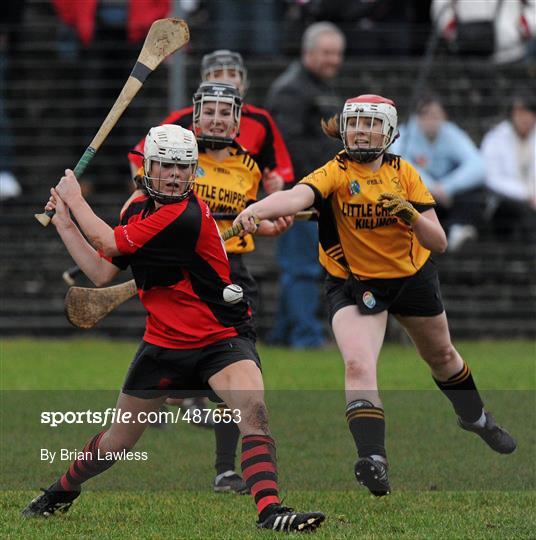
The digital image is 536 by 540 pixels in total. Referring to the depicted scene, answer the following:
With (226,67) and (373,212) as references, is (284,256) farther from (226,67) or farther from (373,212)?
(373,212)

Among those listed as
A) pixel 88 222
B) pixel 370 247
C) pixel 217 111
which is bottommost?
pixel 370 247

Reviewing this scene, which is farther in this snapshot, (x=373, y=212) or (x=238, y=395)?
(x=373, y=212)

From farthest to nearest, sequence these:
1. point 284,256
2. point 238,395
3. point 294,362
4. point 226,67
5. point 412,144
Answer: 1. point 412,144
2. point 284,256
3. point 294,362
4. point 226,67
5. point 238,395

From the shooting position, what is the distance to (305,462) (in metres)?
7.14

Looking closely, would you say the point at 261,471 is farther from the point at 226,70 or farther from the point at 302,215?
the point at 226,70

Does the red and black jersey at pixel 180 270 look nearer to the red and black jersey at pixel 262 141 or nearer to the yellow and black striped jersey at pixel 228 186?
the yellow and black striped jersey at pixel 228 186


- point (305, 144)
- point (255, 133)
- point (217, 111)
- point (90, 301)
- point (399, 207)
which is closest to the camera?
point (399, 207)

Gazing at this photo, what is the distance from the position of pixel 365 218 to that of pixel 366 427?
103 centimetres

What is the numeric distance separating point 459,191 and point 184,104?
8.71 ft

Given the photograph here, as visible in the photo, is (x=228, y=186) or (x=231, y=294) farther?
(x=228, y=186)

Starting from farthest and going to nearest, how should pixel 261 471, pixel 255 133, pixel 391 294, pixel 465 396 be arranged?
pixel 255 133, pixel 465 396, pixel 391 294, pixel 261 471

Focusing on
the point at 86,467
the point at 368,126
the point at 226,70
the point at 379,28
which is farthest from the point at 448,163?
the point at 86,467

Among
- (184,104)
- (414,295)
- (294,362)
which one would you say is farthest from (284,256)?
(414,295)

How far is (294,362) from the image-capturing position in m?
10.8
